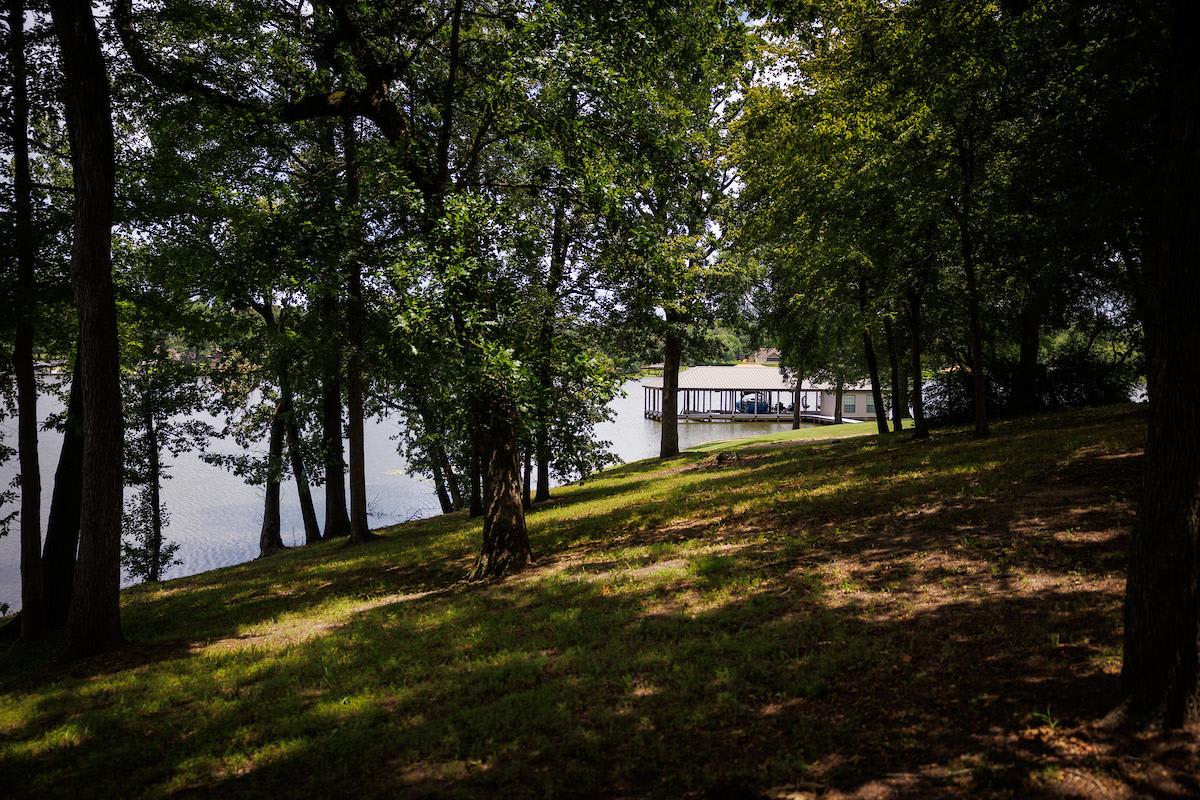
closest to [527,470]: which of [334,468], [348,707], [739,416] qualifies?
[334,468]

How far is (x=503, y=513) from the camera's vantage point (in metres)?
10.2

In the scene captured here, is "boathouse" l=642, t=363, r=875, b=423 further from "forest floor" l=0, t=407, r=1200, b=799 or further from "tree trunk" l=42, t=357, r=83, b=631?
"tree trunk" l=42, t=357, r=83, b=631

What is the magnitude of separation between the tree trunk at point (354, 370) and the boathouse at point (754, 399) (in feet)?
156

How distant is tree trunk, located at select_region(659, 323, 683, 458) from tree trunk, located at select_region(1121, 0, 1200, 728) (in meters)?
19.7

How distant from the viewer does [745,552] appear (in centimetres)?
880

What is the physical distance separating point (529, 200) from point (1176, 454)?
1181 centimetres

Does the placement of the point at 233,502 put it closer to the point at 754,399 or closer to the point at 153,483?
the point at 153,483

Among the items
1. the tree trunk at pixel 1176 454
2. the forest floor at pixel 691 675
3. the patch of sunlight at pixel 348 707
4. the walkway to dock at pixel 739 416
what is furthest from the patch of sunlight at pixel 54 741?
the walkway to dock at pixel 739 416

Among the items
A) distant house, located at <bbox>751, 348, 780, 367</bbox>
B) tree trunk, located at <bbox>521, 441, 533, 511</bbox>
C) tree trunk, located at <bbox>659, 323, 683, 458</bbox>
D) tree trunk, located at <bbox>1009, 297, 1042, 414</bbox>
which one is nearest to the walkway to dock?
distant house, located at <bbox>751, 348, 780, 367</bbox>

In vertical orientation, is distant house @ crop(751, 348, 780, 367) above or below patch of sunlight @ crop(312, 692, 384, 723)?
above

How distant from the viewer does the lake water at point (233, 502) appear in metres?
27.4

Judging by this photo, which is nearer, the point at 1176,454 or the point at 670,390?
the point at 1176,454

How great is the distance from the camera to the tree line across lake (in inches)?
321

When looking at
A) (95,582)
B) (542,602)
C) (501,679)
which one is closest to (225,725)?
(501,679)
